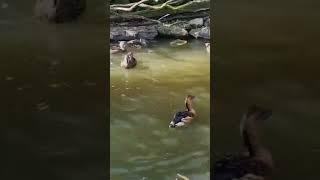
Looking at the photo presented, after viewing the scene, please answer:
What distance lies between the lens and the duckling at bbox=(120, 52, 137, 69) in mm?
2602

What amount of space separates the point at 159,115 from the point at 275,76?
21.8 inches

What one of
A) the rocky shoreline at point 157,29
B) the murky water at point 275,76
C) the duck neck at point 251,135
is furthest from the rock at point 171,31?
the duck neck at point 251,135

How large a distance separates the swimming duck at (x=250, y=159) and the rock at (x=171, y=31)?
1.75 ft

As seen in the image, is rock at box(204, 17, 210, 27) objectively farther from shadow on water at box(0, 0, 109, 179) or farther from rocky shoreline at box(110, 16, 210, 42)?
A: shadow on water at box(0, 0, 109, 179)

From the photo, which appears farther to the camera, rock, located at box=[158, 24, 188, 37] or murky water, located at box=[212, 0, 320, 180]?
rock, located at box=[158, 24, 188, 37]

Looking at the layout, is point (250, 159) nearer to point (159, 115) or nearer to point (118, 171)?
point (159, 115)

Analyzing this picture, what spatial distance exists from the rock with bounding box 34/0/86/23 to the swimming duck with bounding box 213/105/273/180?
86cm

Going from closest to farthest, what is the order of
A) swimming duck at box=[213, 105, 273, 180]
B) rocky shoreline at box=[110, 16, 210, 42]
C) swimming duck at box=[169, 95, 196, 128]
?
swimming duck at box=[213, 105, 273, 180]
swimming duck at box=[169, 95, 196, 128]
rocky shoreline at box=[110, 16, 210, 42]

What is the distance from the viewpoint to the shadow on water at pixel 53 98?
240cm

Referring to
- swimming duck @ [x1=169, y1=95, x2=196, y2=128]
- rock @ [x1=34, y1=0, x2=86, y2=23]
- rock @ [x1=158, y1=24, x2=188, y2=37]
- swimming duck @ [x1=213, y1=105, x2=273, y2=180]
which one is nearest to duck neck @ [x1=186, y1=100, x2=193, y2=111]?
swimming duck @ [x1=169, y1=95, x2=196, y2=128]

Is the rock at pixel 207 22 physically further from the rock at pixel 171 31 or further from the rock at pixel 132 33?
Answer: the rock at pixel 132 33

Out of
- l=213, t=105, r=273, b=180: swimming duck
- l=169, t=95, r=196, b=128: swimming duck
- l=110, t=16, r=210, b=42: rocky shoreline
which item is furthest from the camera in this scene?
l=110, t=16, r=210, b=42: rocky shoreline

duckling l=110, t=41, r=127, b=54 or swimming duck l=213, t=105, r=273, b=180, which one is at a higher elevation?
duckling l=110, t=41, r=127, b=54

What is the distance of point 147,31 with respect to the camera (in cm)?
268
